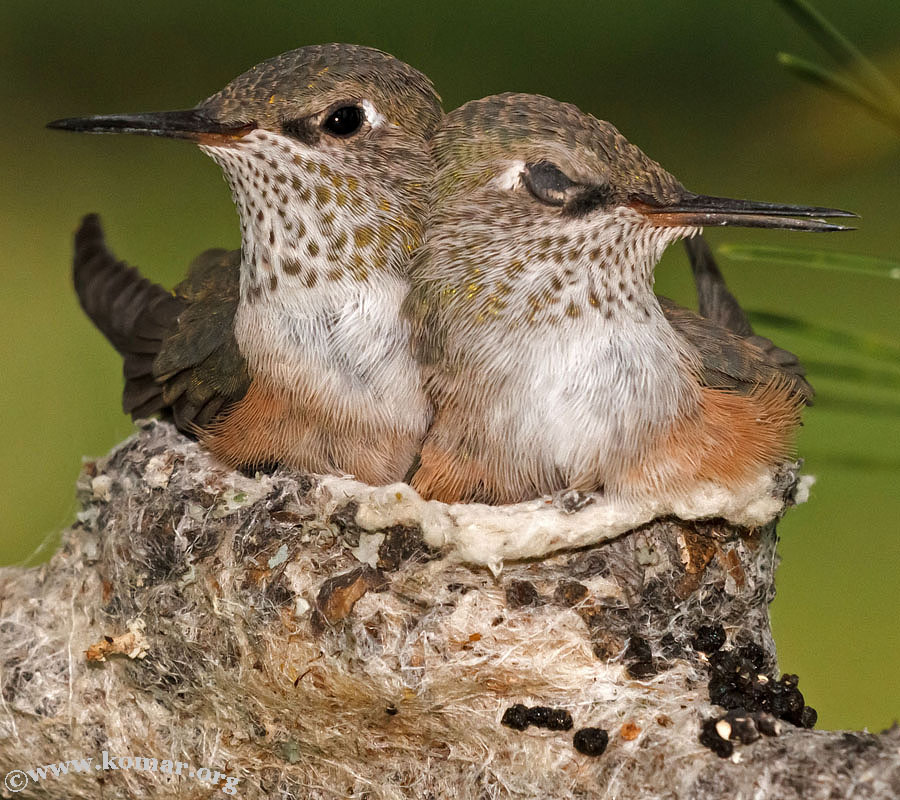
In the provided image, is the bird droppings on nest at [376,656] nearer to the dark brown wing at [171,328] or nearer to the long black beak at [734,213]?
the dark brown wing at [171,328]

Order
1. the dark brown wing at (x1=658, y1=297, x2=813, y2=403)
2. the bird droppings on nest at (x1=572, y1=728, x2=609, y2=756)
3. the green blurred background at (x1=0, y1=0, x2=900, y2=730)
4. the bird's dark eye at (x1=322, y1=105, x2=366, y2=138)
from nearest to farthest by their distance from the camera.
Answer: the bird droppings on nest at (x1=572, y1=728, x2=609, y2=756) → the bird's dark eye at (x1=322, y1=105, x2=366, y2=138) → the dark brown wing at (x1=658, y1=297, x2=813, y2=403) → the green blurred background at (x1=0, y1=0, x2=900, y2=730)

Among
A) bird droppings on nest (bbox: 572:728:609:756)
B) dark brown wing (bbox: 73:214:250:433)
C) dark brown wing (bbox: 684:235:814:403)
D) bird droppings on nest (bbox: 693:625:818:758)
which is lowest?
bird droppings on nest (bbox: 572:728:609:756)

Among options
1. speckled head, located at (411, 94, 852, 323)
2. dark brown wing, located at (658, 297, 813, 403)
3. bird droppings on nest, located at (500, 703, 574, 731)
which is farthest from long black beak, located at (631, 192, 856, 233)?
bird droppings on nest, located at (500, 703, 574, 731)

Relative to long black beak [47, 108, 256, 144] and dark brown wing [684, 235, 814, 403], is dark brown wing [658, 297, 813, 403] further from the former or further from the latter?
long black beak [47, 108, 256, 144]

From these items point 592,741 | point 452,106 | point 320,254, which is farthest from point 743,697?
point 452,106

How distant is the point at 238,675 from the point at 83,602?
0.48 m

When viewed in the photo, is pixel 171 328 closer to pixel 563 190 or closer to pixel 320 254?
pixel 320 254

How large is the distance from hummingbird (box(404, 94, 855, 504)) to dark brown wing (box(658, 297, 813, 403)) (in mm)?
62

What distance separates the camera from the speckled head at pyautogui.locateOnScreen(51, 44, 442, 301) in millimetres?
1785

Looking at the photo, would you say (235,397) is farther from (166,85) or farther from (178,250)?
(166,85)

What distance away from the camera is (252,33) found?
13.2ft

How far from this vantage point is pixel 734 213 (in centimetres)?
170

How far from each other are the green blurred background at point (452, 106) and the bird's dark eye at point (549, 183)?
203cm

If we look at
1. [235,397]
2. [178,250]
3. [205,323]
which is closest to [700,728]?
[235,397]
